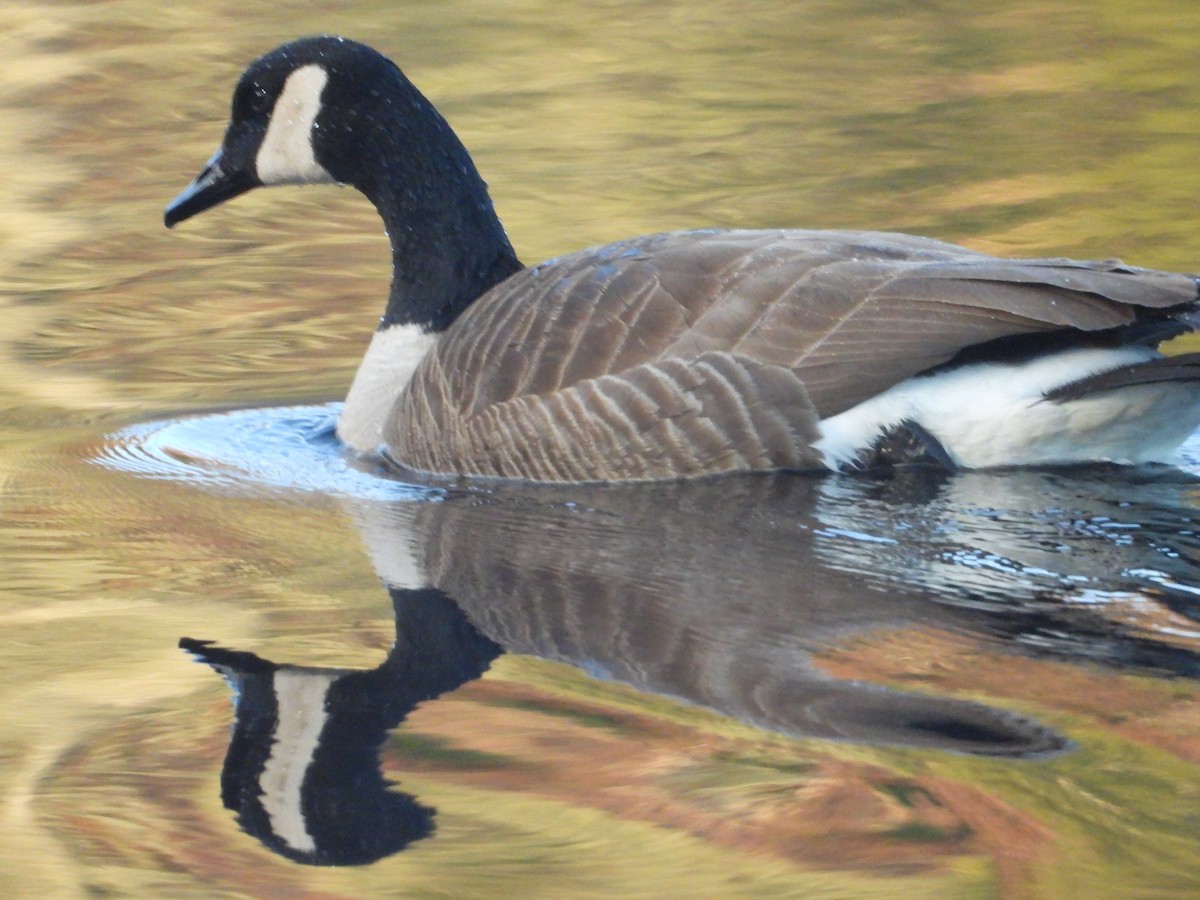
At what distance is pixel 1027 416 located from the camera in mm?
5883

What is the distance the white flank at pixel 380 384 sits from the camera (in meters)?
7.00

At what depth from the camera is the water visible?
3631mm

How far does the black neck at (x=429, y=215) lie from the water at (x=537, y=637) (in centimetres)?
69

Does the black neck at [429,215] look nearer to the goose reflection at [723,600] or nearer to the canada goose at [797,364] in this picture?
the canada goose at [797,364]

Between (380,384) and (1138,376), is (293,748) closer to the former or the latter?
(1138,376)

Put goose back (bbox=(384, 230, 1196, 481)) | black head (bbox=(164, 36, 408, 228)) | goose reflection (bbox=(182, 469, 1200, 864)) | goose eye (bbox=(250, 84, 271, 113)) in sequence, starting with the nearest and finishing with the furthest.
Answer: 1. goose reflection (bbox=(182, 469, 1200, 864))
2. goose back (bbox=(384, 230, 1196, 481))
3. black head (bbox=(164, 36, 408, 228))
4. goose eye (bbox=(250, 84, 271, 113))

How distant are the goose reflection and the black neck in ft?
3.42

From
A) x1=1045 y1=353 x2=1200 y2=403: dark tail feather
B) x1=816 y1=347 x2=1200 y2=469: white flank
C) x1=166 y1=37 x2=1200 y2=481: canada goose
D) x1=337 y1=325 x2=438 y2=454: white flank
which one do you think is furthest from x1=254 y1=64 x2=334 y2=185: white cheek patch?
x1=1045 y1=353 x2=1200 y2=403: dark tail feather

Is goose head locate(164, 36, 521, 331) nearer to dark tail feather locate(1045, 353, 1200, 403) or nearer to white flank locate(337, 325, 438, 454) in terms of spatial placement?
white flank locate(337, 325, 438, 454)

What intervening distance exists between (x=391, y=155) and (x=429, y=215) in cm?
29

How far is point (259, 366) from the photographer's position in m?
8.26

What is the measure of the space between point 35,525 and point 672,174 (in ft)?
20.1

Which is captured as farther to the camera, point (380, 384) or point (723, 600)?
point (380, 384)

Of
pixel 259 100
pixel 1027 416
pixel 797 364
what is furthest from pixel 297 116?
pixel 1027 416
